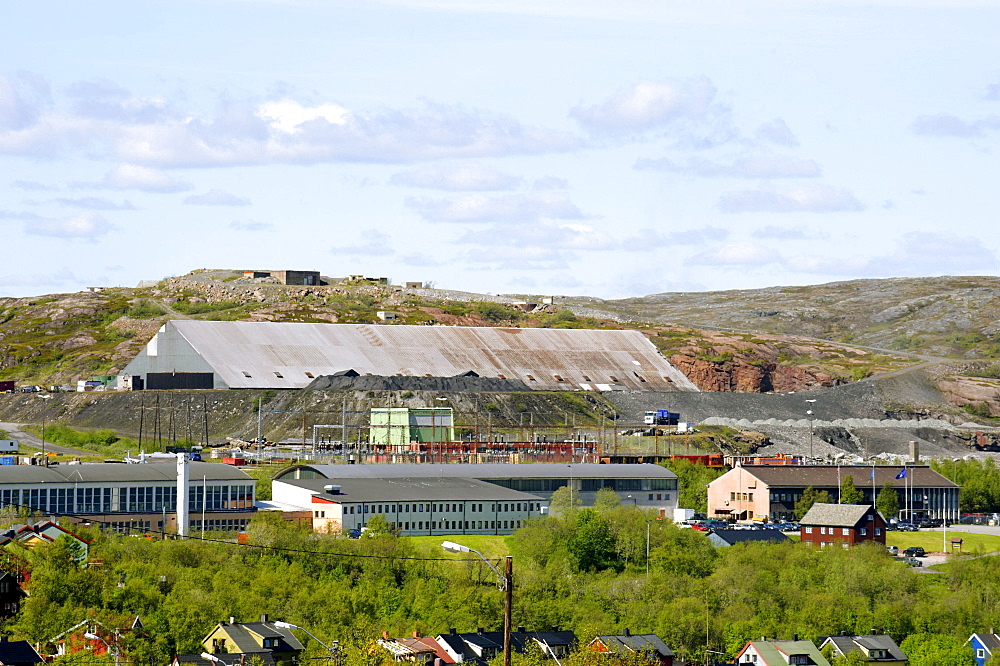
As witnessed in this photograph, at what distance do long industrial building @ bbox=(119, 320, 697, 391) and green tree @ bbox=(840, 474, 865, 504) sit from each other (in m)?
52.4

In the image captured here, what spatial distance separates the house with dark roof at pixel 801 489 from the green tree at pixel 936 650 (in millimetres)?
33450

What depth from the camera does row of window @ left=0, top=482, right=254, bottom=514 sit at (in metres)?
81.2

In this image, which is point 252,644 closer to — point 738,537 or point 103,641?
point 103,641

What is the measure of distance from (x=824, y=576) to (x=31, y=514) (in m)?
36.2

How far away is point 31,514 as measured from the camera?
78000 millimetres

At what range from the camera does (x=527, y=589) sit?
219 feet

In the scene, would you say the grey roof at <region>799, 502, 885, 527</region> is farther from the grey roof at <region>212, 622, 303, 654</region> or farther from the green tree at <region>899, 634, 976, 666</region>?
the grey roof at <region>212, 622, 303, 654</region>

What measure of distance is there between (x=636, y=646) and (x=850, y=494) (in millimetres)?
43893

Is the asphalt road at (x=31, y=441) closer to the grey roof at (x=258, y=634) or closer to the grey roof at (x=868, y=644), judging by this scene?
the grey roof at (x=258, y=634)

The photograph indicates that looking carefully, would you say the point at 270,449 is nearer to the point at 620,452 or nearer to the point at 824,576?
the point at 620,452

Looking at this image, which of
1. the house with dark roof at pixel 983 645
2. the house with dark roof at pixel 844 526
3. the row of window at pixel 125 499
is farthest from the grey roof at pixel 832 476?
the house with dark roof at pixel 983 645

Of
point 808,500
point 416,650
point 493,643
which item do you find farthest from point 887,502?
point 416,650

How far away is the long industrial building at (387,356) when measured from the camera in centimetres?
14062

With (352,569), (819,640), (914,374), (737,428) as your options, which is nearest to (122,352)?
(737,428)
